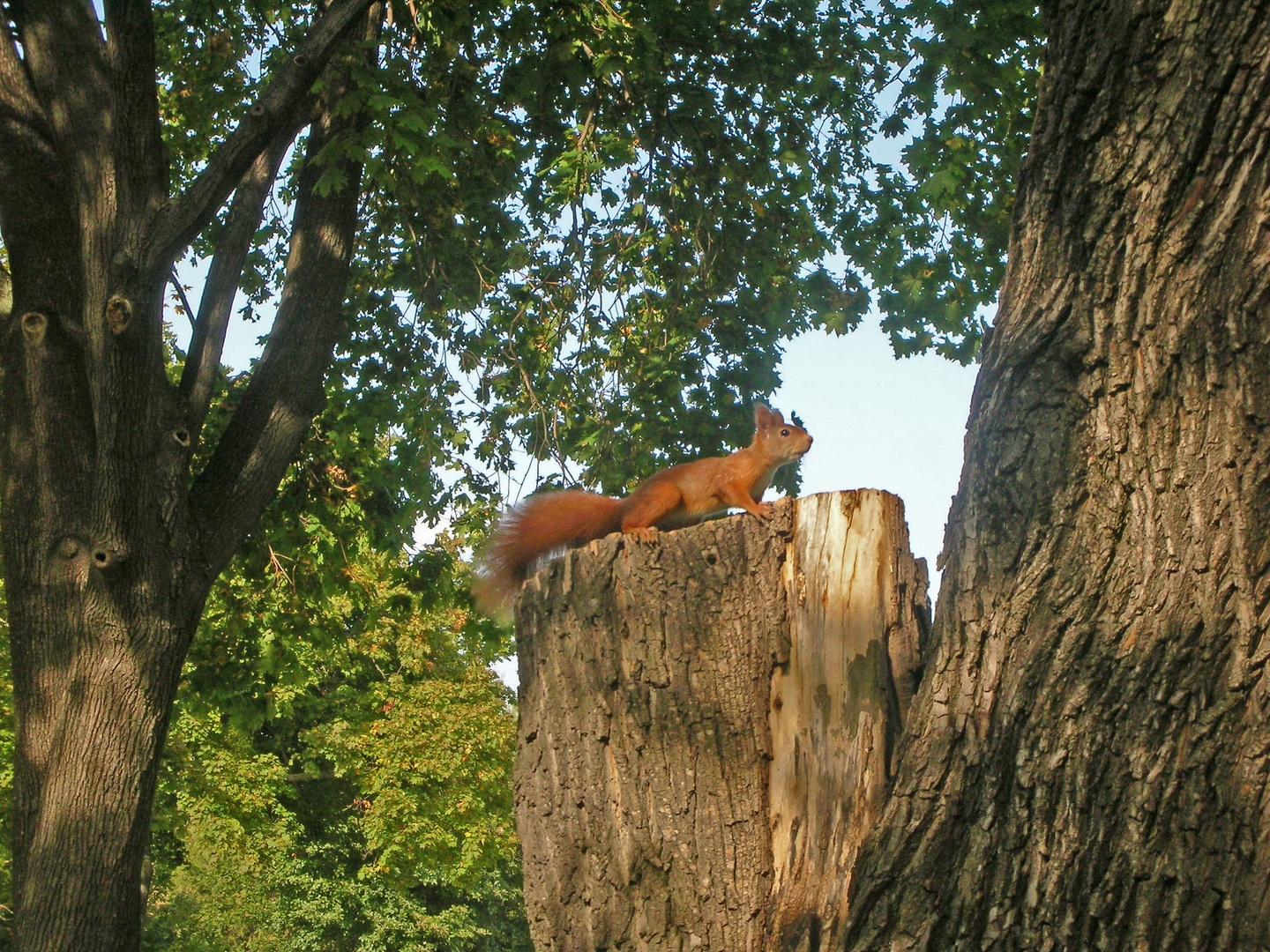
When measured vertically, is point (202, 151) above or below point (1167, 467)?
above

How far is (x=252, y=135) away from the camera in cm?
443

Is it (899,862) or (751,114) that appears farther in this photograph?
(751,114)

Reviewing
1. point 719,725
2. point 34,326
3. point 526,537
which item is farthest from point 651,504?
point 34,326

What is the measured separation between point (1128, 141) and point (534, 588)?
5.63ft

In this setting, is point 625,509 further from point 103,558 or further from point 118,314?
point 118,314

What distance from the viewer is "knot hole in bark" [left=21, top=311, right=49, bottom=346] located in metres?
4.18

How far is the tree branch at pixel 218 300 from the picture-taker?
4.80 meters

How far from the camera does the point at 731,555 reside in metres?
2.69

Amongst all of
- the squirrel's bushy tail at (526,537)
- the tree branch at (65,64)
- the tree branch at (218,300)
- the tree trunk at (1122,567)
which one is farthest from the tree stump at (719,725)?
the tree branch at (65,64)

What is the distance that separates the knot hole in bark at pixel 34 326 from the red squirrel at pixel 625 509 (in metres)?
1.88

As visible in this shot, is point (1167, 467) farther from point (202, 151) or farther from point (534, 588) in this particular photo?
point (202, 151)

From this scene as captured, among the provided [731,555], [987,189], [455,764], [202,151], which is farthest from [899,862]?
[455,764]

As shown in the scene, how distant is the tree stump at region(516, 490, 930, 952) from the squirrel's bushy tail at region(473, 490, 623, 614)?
1270mm

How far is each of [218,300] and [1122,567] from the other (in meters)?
4.13
